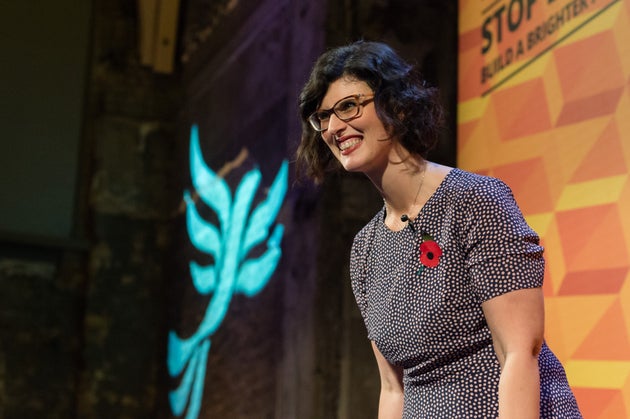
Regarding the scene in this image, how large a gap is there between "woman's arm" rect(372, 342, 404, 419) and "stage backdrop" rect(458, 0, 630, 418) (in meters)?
0.85

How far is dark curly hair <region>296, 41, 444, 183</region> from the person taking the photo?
1544mm

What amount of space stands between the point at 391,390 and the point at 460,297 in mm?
370

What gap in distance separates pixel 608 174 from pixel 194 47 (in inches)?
158

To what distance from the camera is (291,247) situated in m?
3.65

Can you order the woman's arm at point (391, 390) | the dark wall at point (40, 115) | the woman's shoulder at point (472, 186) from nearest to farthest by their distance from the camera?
the woman's shoulder at point (472, 186) → the woman's arm at point (391, 390) → the dark wall at point (40, 115)

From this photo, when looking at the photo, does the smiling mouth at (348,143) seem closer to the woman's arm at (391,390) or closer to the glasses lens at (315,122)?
the glasses lens at (315,122)

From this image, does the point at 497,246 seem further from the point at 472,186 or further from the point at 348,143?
the point at 348,143

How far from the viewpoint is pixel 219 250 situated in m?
4.93

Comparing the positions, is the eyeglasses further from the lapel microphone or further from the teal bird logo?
the teal bird logo

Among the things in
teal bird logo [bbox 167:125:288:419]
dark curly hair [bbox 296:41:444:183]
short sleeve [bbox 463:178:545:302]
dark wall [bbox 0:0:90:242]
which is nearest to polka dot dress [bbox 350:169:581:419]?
short sleeve [bbox 463:178:545:302]

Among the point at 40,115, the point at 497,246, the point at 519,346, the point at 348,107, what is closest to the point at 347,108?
the point at 348,107

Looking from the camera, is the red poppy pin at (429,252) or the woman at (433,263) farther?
the red poppy pin at (429,252)

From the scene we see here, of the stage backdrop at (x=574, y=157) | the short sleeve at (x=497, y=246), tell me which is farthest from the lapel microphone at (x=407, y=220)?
the stage backdrop at (x=574, y=157)

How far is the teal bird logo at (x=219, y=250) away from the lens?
4.04 meters
